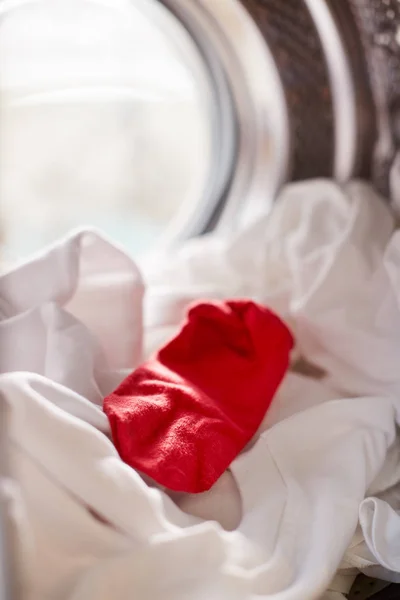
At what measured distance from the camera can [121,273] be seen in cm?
88

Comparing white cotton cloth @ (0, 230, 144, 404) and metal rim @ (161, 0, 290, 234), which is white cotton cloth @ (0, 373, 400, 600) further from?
metal rim @ (161, 0, 290, 234)

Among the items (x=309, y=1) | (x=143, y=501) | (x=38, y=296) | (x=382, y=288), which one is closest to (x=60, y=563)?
(x=143, y=501)

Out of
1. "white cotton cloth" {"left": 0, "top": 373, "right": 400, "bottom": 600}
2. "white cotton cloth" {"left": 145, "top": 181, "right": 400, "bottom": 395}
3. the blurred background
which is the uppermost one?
the blurred background

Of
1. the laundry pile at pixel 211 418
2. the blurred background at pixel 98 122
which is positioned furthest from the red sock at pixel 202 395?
the blurred background at pixel 98 122

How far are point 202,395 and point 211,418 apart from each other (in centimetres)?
4

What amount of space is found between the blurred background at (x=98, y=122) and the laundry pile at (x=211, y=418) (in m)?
0.33

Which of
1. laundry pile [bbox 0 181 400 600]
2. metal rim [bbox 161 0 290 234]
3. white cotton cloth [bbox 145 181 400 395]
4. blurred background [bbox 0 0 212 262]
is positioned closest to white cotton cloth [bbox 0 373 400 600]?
laundry pile [bbox 0 181 400 600]

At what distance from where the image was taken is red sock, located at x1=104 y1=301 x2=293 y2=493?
681 millimetres

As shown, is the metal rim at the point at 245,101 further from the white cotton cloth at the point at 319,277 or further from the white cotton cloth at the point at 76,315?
the white cotton cloth at the point at 76,315

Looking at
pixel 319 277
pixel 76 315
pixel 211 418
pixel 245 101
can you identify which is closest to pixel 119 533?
pixel 211 418

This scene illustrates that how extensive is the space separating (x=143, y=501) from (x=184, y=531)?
5 centimetres

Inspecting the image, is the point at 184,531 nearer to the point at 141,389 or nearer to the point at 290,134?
the point at 141,389

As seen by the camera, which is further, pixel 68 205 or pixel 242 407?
pixel 68 205

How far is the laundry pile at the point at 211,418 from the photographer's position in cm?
60
